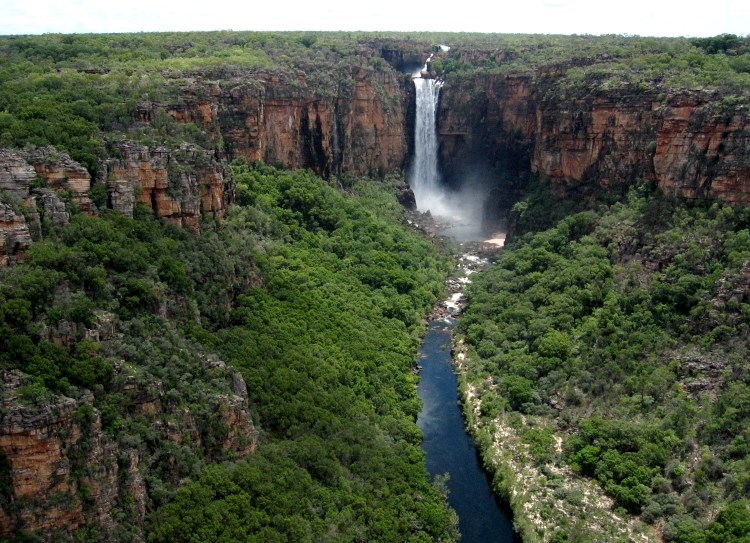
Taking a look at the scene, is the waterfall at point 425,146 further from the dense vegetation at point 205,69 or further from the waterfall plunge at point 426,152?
the dense vegetation at point 205,69

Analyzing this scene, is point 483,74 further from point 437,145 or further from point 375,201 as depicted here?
point 375,201

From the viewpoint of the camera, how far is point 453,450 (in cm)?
4838

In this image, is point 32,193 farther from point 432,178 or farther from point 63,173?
point 432,178

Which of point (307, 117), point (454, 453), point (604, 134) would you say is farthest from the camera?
point (307, 117)

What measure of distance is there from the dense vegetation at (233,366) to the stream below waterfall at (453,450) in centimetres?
197

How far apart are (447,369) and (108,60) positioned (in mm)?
44795

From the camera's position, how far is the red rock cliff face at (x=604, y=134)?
5659 centimetres

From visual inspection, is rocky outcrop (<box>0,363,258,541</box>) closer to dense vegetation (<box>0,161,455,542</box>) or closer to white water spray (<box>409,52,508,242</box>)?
dense vegetation (<box>0,161,455,542</box>)

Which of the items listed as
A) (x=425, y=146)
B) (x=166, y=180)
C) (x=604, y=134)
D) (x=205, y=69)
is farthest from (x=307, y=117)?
(x=166, y=180)

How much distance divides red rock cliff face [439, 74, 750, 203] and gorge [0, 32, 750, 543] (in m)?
0.27

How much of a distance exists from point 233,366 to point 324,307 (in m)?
14.5

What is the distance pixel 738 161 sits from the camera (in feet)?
179

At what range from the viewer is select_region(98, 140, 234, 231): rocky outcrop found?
41.1 metres

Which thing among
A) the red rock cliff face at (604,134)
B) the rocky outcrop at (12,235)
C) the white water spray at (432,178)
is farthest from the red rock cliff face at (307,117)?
the rocky outcrop at (12,235)
